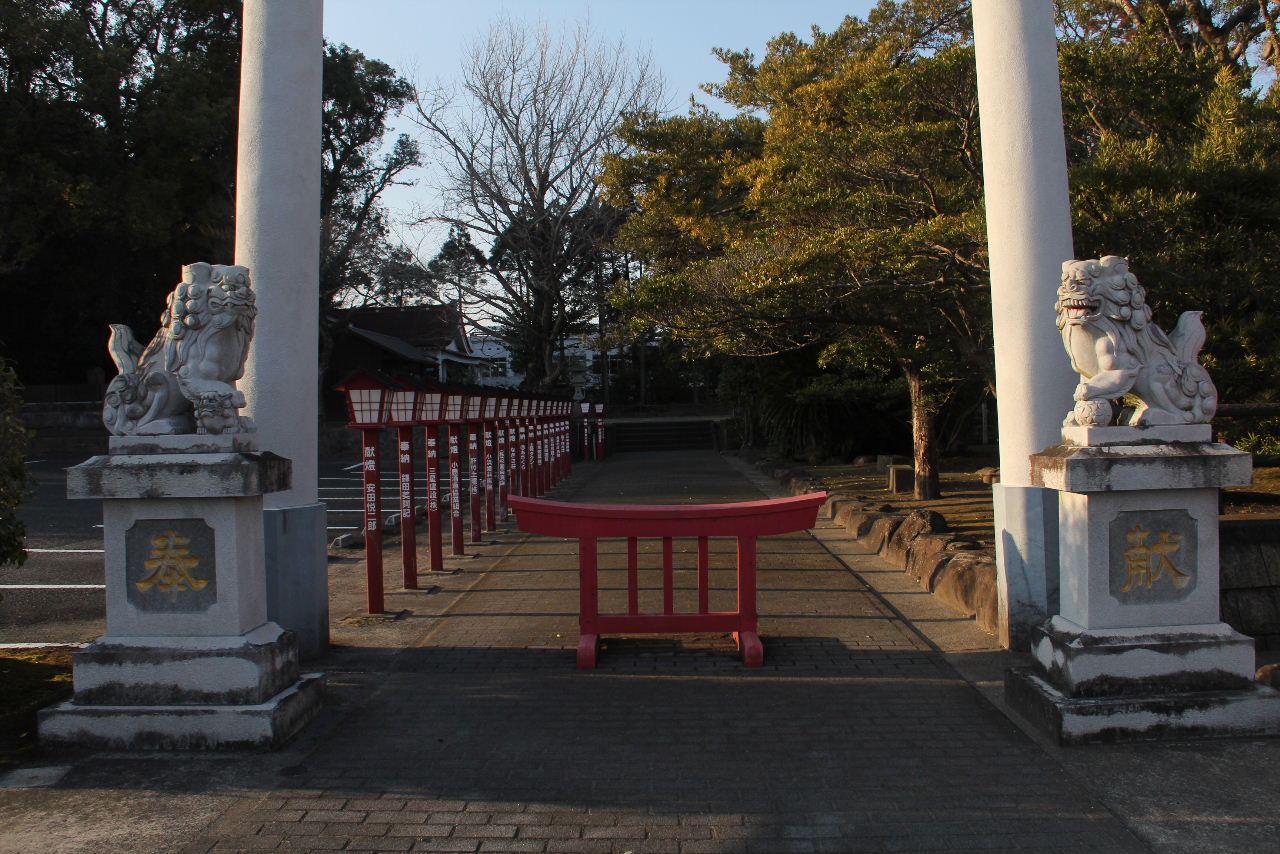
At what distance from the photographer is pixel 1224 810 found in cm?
400

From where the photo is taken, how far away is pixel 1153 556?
15.9 feet

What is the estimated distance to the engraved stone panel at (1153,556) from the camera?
15.9 ft

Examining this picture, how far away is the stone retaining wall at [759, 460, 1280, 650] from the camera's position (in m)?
6.40

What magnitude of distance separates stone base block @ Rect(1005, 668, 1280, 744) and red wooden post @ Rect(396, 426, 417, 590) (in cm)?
598

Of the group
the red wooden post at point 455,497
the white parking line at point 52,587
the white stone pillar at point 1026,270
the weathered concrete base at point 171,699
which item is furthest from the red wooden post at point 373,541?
the white stone pillar at point 1026,270

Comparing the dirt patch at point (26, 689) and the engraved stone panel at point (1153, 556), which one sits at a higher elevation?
the engraved stone panel at point (1153, 556)

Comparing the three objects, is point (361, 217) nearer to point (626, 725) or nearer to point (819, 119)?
point (819, 119)

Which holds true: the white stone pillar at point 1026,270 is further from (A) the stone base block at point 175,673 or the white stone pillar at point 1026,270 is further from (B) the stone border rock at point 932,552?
(A) the stone base block at point 175,673

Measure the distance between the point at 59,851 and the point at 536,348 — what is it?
2729 centimetres

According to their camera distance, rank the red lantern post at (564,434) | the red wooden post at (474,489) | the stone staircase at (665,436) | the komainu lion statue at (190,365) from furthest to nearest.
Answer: the stone staircase at (665,436), the red lantern post at (564,434), the red wooden post at (474,489), the komainu lion statue at (190,365)

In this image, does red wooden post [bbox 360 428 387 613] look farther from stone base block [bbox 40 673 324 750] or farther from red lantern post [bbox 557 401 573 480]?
red lantern post [bbox 557 401 573 480]

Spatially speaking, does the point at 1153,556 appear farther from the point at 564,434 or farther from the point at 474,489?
the point at 564,434

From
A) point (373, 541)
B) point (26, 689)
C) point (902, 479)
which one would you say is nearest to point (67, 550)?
point (373, 541)

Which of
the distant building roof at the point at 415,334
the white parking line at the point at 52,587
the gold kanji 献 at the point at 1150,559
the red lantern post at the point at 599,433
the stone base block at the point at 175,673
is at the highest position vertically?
the distant building roof at the point at 415,334
